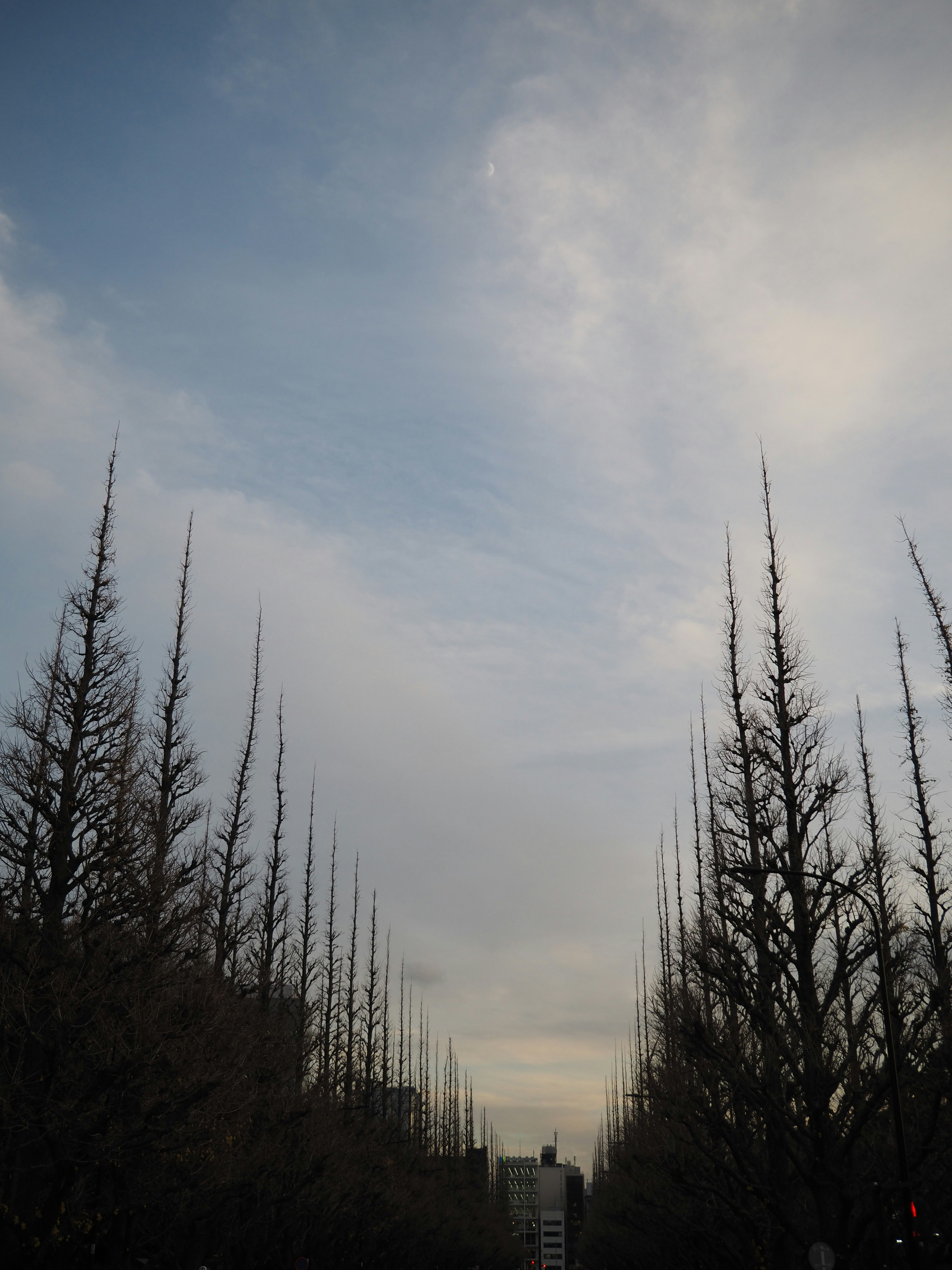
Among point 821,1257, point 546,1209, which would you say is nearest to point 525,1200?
point 546,1209

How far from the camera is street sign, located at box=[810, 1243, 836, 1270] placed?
15.4 metres

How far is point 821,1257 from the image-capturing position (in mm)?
15484

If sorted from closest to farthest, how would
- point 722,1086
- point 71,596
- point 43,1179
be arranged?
1. point 43,1179
2. point 71,596
3. point 722,1086

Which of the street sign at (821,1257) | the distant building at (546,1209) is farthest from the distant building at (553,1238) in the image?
the street sign at (821,1257)

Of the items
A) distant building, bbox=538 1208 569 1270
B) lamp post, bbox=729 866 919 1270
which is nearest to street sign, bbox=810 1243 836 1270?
lamp post, bbox=729 866 919 1270

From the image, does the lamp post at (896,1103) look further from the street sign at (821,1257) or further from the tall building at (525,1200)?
the tall building at (525,1200)

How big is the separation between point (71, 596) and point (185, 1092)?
425 inches

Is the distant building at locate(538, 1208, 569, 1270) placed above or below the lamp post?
below

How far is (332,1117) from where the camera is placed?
121 ft

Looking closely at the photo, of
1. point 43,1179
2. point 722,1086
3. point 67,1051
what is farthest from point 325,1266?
point 67,1051

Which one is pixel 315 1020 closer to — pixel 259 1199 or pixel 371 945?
pixel 259 1199

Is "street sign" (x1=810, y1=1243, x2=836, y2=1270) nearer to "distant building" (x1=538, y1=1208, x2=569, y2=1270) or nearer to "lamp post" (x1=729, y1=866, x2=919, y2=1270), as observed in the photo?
"lamp post" (x1=729, y1=866, x2=919, y2=1270)

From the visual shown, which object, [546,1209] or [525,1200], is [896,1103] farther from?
[525,1200]

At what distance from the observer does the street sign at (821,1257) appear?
1544 cm
